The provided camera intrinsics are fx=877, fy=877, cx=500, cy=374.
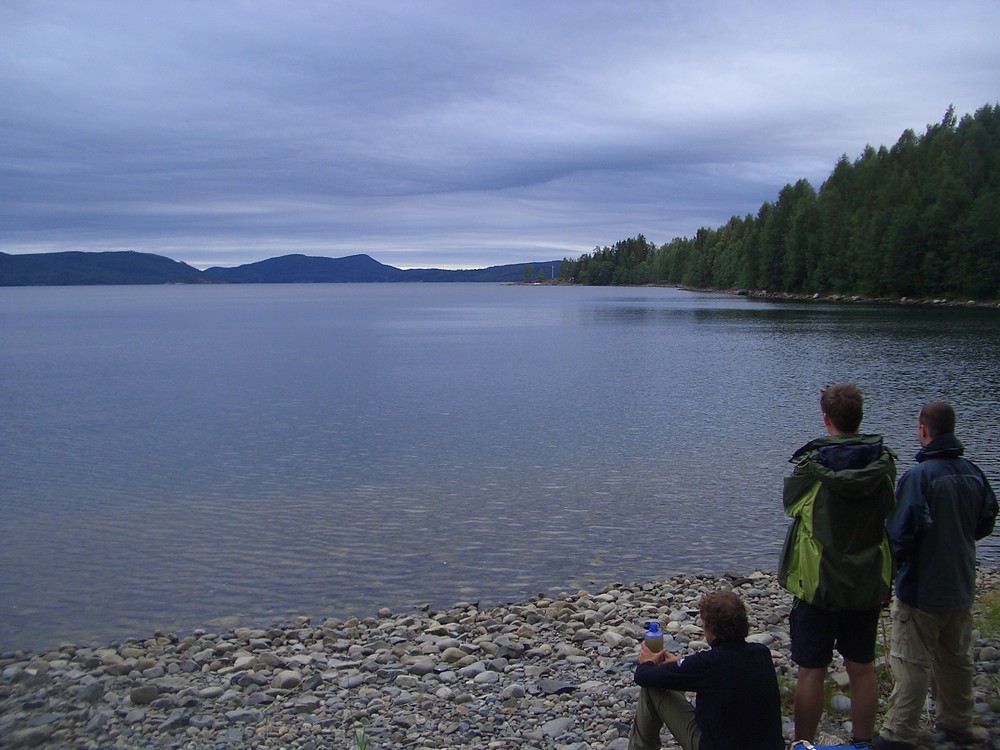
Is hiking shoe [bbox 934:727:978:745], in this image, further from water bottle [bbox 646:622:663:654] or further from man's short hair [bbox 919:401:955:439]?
water bottle [bbox 646:622:663:654]

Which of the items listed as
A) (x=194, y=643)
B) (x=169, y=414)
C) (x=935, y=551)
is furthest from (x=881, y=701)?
(x=169, y=414)

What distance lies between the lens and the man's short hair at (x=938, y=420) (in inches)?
245

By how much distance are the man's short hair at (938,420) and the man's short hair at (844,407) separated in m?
0.58

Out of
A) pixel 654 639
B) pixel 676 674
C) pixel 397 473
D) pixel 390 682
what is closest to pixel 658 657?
pixel 654 639

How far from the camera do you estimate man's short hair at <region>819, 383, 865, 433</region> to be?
237 inches

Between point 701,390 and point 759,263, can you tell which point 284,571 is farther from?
point 759,263

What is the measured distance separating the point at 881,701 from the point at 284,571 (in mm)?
10309

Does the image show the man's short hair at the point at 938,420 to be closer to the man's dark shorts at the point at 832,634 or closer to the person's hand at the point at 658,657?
the man's dark shorts at the point at 832,634

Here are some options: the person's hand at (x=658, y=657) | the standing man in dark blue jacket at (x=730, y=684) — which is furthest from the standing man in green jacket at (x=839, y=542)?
the person's hand at (x=658, y=657)

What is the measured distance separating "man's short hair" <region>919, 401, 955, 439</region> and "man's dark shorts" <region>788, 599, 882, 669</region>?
133cm

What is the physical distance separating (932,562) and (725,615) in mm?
2012

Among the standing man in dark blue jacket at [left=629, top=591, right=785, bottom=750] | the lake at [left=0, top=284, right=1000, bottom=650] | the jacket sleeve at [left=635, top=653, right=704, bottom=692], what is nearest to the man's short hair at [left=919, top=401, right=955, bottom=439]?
the standing man in dark blue jacket at [left=629, top=591, right=785, bottom=750]

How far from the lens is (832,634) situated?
626 centimetres

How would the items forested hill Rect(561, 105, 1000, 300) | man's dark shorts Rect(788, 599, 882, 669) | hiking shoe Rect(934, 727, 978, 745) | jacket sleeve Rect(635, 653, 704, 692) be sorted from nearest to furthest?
jacket sleeve Rect(635, 653, 704, 692) → man's dark shorts Rect(788, 599, 882, 669) → hiking shoe Rect(934, 727, 978, 745) → forested hill Rect(561, 105, 1000, 300)
